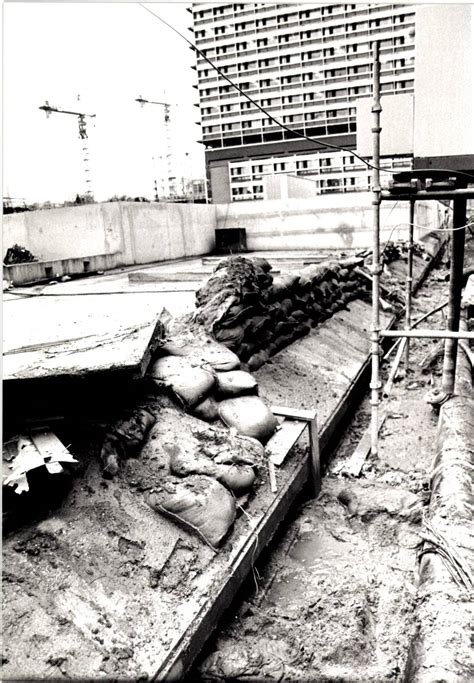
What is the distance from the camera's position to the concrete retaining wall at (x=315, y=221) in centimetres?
1433

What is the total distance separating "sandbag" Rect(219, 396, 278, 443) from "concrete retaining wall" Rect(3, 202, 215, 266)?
9488 mm

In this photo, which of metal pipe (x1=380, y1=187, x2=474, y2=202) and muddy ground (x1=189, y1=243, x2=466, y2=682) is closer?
muddy ground (x1=189, y1=243, x2=466, y2=682)

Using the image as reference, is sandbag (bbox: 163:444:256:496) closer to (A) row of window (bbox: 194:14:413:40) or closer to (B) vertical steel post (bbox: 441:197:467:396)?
(B) vertical steel post (bbox: 441:197:467:396)

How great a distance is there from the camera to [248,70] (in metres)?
7.84

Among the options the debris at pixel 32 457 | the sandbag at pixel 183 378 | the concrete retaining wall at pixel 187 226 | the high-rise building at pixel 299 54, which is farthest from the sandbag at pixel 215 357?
the concrete retaining wall at pixel 187 226

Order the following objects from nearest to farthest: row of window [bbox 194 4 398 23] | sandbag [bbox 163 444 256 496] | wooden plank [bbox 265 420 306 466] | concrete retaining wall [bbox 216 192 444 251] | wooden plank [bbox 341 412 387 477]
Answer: sandbag [bbox 163 444 256 496], wooden plank [bbox 265 420 306 466], wooden plank [bbox 341 412 387 477], row of window [bbox 194 4 398 23], concrete retaining wall [bbox 216 192 444 251]

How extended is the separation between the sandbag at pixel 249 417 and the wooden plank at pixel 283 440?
0.05m

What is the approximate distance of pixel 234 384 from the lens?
12.1 ft

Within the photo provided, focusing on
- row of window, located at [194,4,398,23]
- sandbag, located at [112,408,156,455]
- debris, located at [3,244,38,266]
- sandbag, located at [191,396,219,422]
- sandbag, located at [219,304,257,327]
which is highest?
row of window, located at [194,4,398,23]

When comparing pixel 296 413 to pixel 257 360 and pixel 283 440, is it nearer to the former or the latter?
pixel 283 440

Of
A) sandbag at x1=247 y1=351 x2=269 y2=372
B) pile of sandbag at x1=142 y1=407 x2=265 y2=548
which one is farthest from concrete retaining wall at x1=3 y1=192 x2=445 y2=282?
pile of sandbag at x1=142 y1=407 x2=265 y2=548

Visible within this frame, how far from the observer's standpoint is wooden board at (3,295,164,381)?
2773 millimetres

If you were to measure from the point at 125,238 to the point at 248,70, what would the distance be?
5.74 meters

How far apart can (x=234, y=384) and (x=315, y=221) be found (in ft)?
39.4
